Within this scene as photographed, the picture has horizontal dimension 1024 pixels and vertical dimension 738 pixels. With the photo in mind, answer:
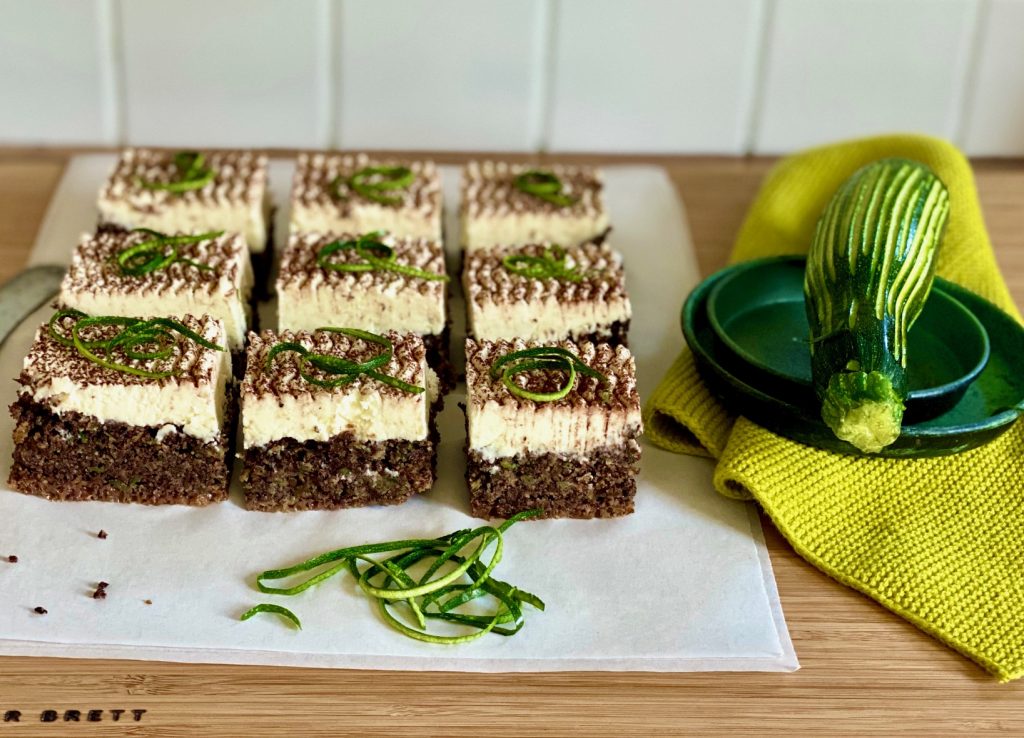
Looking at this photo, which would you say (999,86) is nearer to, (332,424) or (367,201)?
(367,201)

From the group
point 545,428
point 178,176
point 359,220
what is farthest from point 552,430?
point 178,176

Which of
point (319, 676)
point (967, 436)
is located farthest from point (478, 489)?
point (967, 436)

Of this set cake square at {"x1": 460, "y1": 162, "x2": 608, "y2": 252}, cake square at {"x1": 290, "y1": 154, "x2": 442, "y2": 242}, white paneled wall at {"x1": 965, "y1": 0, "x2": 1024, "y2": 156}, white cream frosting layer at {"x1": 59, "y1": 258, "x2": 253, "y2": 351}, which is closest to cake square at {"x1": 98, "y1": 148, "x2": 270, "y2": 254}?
cake square at {"x1": 290, "y1": 154, "x2": 442, "y2": 242}

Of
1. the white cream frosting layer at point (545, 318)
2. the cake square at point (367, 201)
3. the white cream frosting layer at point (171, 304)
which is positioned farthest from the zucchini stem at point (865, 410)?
the white cream frosting layer at point (171, 304)

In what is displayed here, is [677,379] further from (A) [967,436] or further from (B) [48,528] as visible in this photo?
(B) [48,528]

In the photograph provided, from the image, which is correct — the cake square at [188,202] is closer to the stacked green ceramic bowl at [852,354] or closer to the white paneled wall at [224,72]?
the white paneled wall at [224,72]

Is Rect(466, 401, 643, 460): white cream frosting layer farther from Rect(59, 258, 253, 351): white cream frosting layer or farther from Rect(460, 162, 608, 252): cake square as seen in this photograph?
Rect(460, 162, 608, 252): cake square
